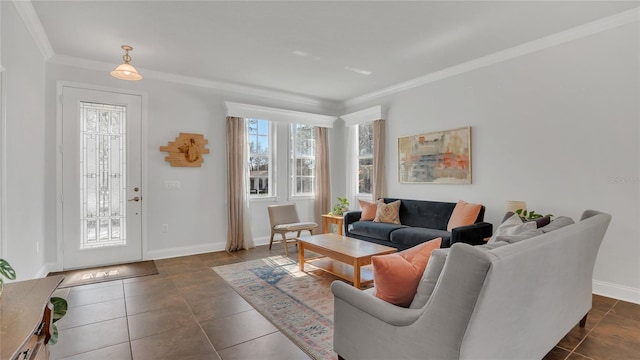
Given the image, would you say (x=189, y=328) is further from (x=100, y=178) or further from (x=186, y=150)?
(x=186, y=150)

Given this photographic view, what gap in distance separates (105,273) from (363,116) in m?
4.63

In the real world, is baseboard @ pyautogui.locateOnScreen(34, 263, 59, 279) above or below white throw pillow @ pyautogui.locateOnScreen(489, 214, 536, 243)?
below

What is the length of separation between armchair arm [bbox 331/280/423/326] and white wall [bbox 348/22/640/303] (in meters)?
2.91

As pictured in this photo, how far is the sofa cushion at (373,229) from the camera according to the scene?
4410mm

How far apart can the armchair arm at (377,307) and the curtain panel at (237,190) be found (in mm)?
3553

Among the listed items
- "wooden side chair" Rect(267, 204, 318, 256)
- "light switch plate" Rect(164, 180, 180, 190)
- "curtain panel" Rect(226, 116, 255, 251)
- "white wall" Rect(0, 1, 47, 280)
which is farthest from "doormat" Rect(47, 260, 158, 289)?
"wooden side chair" Rect(267, 204, 318, 256)

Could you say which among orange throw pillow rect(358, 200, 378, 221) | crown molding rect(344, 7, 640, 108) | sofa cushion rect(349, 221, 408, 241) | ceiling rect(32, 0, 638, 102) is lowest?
sofa cushion rect(349, 221, 408, 241)

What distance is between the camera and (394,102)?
214 inches

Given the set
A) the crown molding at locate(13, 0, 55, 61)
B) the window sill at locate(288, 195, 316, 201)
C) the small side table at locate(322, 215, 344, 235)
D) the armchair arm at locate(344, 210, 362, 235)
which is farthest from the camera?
the window sill at locate(288, 195, 316, 201)

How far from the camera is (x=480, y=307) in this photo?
131 cm

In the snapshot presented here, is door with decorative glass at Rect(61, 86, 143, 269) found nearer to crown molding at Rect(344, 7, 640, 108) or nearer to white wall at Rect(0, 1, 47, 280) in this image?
white wall at Rect(0, 1, 47, 280)

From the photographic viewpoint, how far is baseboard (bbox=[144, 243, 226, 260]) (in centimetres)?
463

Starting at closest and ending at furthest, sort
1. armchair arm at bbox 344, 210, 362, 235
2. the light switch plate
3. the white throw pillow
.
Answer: the white throw pillow → the light switch plate → armchair arm at bbox 344, 210, 362, 235

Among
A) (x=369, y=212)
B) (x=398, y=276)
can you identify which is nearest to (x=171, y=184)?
(x=369, y=212)
